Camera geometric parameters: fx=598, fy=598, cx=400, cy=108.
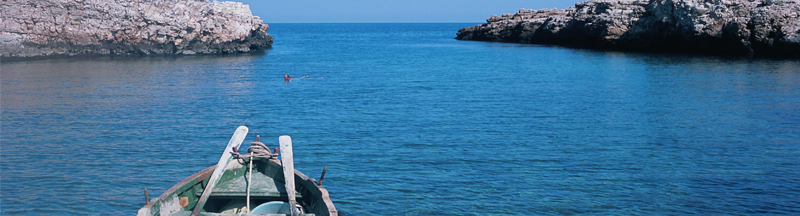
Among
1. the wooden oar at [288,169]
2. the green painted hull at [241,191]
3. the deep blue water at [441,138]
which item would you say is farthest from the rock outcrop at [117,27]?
the green painted hull at [241,191]

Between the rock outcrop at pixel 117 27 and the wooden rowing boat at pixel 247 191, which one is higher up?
the rock outcrop at pixel 117 27

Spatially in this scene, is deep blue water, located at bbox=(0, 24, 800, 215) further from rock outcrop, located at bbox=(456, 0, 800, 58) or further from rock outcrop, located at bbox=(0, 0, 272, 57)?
rock outcrop, located at bbox=(0, 0, 272, 57)

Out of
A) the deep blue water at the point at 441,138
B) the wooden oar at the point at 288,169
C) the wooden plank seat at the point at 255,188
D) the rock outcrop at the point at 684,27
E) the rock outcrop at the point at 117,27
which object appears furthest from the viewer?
the rock outcrop at the point at 117,27

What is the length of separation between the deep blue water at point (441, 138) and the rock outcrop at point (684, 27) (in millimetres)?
11603

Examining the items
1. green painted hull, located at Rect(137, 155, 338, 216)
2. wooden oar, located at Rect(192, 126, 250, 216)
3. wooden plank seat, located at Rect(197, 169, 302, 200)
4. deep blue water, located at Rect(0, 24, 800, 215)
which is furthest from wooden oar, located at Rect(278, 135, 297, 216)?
deep blue water, located at Rect(0, 24, 800, 215)

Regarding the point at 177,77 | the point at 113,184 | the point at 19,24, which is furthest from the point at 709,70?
the point at 19,24

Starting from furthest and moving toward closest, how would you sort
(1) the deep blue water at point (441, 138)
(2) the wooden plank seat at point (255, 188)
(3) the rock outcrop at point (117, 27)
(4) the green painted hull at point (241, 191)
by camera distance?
(3) the rock outcrop at point (117, 27), (1) the deep blue water at point (441, 138), (2) the wooden plank seat at point (255, 188), (4) the green painted hull at point (241, 191)

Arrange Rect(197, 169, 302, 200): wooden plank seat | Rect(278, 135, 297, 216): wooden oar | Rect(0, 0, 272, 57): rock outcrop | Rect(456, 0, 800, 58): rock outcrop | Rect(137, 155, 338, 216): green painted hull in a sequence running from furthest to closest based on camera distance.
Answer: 1. Rect(0, 0, 272, 57): rock outcrop
2. Rect(456, 0, 800, 58): rock outcrop
3. Rect(197, 169, 302, 200): wooden plank seat
4. Rect(278, 135, 297, 216): wooden oar
5. Rect(137, 155, 338, 216): green painted hull

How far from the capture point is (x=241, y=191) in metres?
12.5

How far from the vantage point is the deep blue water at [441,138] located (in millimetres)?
15906

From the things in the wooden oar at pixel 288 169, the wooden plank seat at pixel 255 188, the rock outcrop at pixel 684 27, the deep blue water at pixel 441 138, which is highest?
the rock outcrop at pixel 684 27

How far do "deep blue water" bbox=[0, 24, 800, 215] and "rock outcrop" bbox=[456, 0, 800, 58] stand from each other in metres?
11.6

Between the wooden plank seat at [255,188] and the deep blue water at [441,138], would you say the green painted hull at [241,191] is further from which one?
the deep blue water at [441,138]

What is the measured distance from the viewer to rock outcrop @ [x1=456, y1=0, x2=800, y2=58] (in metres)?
55.2
